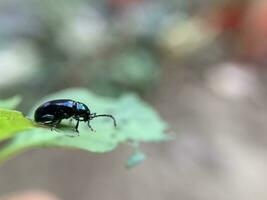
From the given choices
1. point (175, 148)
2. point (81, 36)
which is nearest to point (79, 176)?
point (175, 148)

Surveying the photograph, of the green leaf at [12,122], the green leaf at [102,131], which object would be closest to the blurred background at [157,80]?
the green leaf at [102,131]

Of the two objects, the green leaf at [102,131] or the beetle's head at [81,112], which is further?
the beetle's head at [81,112]

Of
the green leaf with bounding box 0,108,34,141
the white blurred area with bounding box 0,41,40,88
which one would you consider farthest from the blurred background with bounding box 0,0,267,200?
the green leaf with bounding box 0,108,34,141

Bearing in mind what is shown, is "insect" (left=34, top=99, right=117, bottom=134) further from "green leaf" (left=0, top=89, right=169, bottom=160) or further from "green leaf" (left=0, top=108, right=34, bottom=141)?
"green leaf" (left=0, top=108, right=34, bottom=141)

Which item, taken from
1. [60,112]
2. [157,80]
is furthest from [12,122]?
[157,80]

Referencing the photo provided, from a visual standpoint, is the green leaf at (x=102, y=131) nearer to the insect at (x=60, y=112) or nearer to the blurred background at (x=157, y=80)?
the insect at (x=60, y=112)

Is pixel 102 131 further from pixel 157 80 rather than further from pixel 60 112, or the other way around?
pixel 157 80

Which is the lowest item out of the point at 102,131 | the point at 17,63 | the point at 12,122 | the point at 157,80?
the point at 12,122
